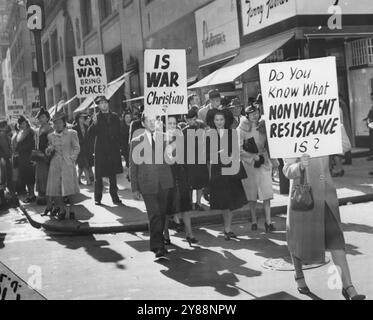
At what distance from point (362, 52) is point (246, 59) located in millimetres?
3255

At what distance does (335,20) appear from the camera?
1305 cm

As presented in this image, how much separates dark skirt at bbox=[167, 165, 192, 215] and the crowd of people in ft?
0.04

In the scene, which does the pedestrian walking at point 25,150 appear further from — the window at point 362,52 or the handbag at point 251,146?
the window at point 362,52

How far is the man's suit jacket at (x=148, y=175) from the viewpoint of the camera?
657 cm

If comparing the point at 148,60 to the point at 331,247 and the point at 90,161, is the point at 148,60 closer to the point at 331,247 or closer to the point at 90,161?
the point at 331,247

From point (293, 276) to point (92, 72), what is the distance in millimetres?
7698

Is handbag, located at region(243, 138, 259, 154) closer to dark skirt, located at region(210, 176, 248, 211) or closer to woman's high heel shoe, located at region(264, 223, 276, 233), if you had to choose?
dark skirt, located at region(210, 176, 248, 211)

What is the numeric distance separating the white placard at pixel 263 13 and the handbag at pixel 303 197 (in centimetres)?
872

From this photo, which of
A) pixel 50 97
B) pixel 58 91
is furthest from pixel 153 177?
pixel 50 97

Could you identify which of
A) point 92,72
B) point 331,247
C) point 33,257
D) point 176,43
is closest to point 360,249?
point 331,247

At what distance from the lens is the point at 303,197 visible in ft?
15.1

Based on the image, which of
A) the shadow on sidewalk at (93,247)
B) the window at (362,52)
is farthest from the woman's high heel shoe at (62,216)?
the window at (362,52)

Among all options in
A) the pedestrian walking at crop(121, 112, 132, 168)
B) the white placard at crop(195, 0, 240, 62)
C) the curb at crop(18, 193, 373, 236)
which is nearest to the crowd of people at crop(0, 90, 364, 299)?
the curb at crop(18, 193, 373, 236)
